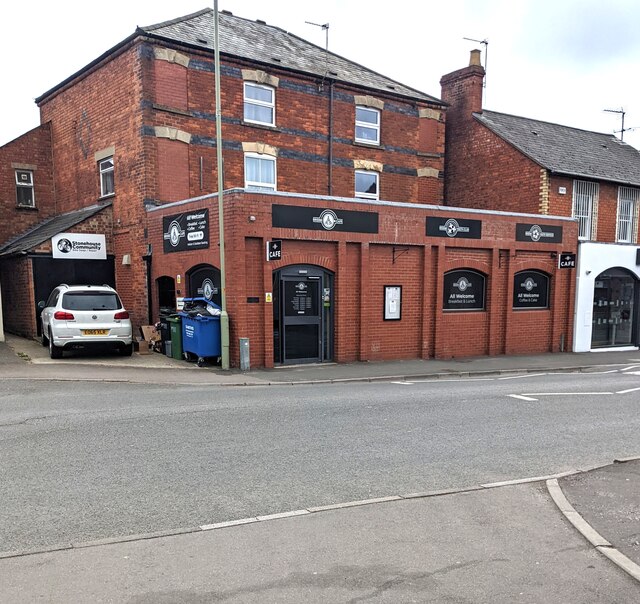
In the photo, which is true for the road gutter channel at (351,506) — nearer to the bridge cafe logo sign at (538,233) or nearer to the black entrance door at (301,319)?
the black entrance door at (301,319)

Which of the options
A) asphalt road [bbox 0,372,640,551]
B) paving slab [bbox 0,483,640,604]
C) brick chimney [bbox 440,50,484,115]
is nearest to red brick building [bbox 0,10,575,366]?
brick chimney [bbox 440,50,484,115]

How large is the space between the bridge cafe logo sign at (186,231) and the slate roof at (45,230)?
142 inches

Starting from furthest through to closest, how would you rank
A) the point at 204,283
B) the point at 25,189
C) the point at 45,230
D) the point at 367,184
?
the point at 25,189, the point at 367,184, the point at 45,230, the point at 204,283

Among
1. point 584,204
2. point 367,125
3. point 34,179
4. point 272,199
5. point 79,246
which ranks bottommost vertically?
point 79,246

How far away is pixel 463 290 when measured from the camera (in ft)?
55.3

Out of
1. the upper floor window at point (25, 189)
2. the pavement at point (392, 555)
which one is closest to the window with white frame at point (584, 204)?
the pavement at point (392, 555)

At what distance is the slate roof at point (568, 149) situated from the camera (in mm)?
20406

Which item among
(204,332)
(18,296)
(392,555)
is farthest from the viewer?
(18,296)

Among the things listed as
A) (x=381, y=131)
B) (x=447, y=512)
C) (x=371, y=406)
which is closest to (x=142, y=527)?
(x=447, y=512)

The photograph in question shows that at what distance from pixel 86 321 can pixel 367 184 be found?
1141cm

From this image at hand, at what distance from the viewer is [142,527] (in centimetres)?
416

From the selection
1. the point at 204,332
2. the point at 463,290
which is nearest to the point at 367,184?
the point at 463,290

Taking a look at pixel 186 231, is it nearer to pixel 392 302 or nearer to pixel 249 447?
pixel 392 302

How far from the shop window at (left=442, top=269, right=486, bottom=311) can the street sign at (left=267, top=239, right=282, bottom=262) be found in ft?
19.1
